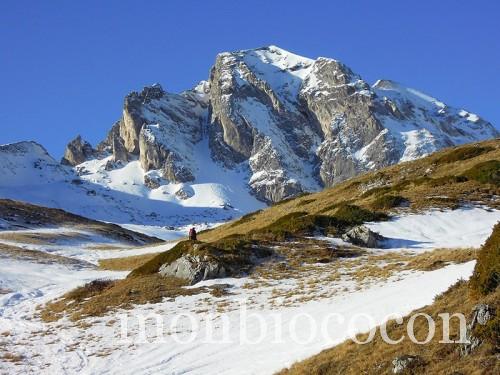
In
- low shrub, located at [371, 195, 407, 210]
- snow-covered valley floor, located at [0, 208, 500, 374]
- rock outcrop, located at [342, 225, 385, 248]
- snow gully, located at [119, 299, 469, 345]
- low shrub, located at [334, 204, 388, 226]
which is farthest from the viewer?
low shrub, located at [371, 195, 407, 210]

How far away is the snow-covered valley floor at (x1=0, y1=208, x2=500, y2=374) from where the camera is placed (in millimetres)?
17672

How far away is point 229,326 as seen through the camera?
68.5 feet

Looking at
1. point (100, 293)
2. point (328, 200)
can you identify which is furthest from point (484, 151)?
point (100, 293)

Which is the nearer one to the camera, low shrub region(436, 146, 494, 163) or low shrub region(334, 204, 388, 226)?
low shrub region(334, 204, 388, 226)

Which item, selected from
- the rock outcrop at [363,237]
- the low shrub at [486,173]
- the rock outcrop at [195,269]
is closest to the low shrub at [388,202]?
the low shrub at [486,173]

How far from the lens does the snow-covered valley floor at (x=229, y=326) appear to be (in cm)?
1767

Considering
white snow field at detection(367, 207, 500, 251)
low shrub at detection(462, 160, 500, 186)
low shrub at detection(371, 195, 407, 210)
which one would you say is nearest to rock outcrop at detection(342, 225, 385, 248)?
white snow field at detection(367, 207, 500, 251)

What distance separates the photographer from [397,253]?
29297mm

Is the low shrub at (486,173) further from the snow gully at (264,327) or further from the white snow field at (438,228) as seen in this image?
the snow gully at (264,327)

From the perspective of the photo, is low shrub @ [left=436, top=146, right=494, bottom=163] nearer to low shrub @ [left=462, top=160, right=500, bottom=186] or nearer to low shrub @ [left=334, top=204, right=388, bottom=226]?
low shrub @ [left=462, top=160, right=500, bottom=186]

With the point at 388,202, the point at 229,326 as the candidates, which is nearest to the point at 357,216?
the point at 388,202

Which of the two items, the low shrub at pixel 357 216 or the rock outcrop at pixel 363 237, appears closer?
the rock outcrop at pixel 363 237

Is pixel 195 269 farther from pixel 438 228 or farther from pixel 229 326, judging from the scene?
pixel 438 228

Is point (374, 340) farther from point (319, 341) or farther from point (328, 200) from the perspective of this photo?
point (328, 200)
